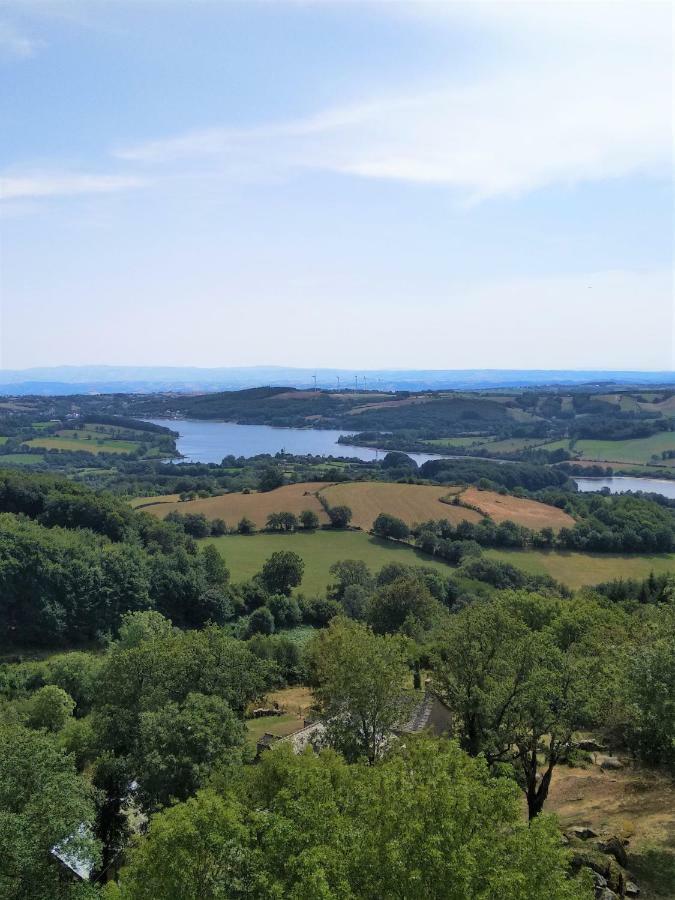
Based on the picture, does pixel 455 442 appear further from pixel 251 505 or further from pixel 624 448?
pixel 251 505

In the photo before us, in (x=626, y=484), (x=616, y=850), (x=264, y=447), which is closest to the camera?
(x=616, y=850)

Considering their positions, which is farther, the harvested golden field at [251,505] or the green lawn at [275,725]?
the harvested golden field at [251,505]

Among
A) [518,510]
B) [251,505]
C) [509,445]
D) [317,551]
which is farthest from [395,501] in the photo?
[509,445]

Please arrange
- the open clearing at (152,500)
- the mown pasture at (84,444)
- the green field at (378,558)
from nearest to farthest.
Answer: the green field at (378,558) → the open clearing at (152,500) → the mown pasture at (84,444)

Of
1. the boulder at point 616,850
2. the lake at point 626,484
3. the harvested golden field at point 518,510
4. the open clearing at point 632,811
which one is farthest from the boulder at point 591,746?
the lake at point 626,484

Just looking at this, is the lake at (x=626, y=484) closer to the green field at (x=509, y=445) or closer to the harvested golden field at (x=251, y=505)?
the green field at (x=509, y=445)

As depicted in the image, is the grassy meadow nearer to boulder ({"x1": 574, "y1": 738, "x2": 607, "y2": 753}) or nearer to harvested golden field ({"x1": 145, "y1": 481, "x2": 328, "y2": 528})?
harvested golden field ({"x1": 145, "y1": 481, "x2": 328, "y2": 528})
